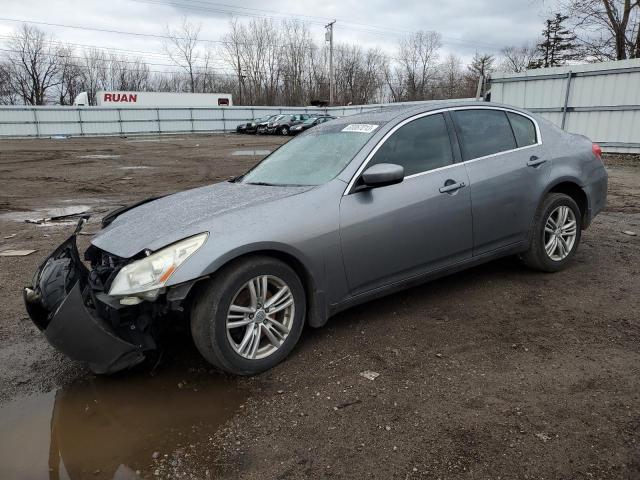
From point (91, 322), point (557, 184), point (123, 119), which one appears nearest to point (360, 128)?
point (557, 184)

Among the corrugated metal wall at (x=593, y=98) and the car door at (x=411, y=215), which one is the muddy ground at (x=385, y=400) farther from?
the corrugated metal wall at (x=593, y=98)

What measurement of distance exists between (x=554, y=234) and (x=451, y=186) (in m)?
1.49

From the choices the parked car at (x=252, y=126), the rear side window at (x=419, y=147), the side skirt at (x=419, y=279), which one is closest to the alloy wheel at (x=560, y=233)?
the side skirt at (x=419, y=279)

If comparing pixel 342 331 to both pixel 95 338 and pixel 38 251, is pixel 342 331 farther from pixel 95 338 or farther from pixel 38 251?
pixel 38 251

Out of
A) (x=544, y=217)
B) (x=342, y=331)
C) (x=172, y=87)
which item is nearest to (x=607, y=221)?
(x=544, y=217)

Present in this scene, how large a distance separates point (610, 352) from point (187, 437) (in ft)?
8.88

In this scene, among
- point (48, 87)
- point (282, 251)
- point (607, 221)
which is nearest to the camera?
point (282, 251)

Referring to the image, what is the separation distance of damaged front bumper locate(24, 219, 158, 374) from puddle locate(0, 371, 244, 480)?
0.27 meters

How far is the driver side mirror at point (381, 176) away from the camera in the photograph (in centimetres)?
337

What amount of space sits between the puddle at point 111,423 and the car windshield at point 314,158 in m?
1.59

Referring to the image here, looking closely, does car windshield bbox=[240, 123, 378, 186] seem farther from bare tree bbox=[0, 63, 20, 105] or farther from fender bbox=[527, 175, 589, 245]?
bare tree bbox=[0, 63, 20, 105]

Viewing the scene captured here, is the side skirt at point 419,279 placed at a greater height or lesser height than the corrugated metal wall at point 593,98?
lesser

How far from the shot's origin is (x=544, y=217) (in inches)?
176

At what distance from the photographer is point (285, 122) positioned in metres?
35.2
